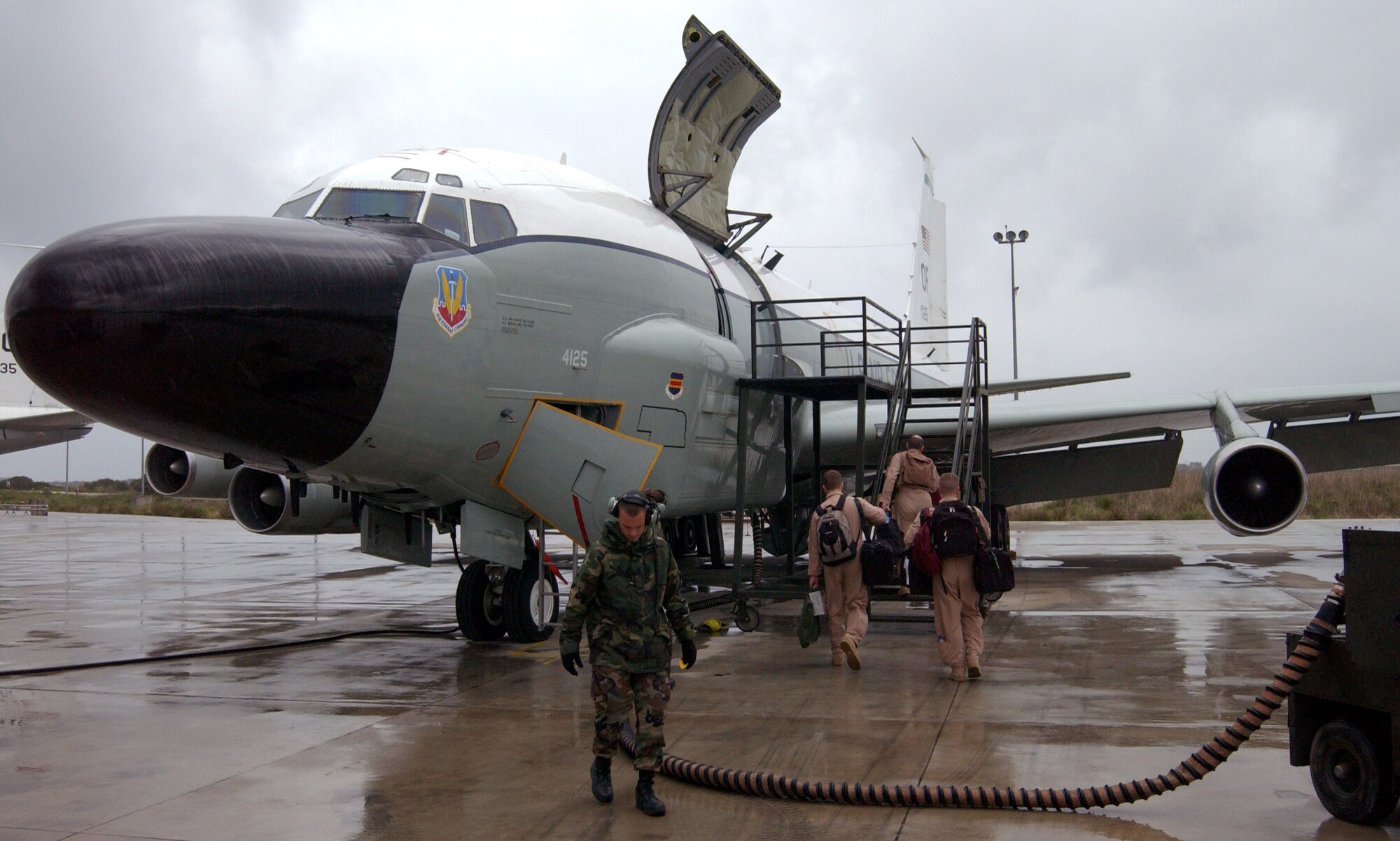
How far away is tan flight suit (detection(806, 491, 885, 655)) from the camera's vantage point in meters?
8.64

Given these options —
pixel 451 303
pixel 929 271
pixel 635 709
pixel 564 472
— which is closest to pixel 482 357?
pixel 451 303

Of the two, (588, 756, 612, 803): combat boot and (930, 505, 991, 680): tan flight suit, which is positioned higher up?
(930, 505, 991, 680): tan flight suit

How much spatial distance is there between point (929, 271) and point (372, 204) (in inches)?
685

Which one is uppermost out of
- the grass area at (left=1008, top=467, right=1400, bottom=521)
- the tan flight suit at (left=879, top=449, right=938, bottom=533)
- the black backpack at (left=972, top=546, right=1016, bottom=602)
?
the tan flight suit at (left=879, top=449, right=938, bottom=533)

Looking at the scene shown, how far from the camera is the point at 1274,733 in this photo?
6.14 metres

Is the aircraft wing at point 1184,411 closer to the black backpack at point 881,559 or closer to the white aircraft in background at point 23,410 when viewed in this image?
the black backpack at point 881,559

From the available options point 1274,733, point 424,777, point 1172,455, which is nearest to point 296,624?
point 424,777

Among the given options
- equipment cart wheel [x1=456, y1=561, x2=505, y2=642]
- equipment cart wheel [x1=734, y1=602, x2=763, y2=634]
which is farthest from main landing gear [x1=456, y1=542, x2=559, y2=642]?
equipment cart wheel [x1=734, y1=602, x2=763, y2=634]

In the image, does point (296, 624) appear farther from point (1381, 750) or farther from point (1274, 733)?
point (1381, 750)

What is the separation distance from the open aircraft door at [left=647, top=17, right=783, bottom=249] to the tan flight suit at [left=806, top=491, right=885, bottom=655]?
3.78 meters

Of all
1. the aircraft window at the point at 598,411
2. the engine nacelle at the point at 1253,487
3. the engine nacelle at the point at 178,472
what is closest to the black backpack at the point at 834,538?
the aircraft window at the point at 598,411

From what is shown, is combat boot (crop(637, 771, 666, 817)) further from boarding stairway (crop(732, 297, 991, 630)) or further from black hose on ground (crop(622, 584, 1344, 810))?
boarding stairway (crop(732, 297, 991, 630))

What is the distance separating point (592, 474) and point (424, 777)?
3299 mm

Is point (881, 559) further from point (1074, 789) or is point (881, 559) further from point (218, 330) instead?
point (218, 330)
